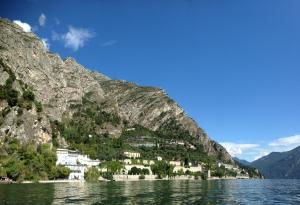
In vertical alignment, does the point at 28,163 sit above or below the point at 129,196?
above

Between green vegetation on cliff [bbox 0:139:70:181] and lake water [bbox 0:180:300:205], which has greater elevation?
green vegetation on cliff [bbox 0:139:70:181]

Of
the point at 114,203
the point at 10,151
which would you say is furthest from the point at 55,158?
the point at 114,203

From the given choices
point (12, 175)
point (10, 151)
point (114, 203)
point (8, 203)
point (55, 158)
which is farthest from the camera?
point (55, 158)

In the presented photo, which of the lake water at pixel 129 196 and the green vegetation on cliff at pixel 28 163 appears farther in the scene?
the green vegetation on cliff at pixel 28 163

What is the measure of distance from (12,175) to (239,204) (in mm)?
101821

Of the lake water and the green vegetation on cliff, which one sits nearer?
A: the lake water

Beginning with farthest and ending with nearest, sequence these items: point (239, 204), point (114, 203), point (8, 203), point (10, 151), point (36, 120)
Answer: point (36, 120) → point (10, 151) → point (239, 204) → point (114, 203) → point (8, 203)

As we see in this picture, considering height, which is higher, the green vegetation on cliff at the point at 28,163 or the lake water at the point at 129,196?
the green vegetation on cliff at the point at 28,163

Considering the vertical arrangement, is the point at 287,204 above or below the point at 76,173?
below

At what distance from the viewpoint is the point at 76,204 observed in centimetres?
6700

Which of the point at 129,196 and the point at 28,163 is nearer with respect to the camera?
the point at 129,196

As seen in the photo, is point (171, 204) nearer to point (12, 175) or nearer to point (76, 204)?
point (76, 204)

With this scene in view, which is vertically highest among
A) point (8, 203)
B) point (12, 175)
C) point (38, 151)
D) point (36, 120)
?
point (36, 120)

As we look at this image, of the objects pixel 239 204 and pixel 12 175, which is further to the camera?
pixel 12 175
